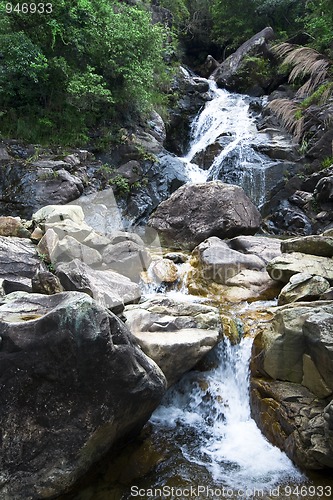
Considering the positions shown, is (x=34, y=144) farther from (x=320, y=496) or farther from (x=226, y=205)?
(x=320, y=496)

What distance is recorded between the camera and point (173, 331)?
5250 millimetres

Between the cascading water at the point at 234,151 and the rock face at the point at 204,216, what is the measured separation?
8.76ft

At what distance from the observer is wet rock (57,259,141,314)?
5251mm

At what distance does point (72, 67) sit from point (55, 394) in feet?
39.5

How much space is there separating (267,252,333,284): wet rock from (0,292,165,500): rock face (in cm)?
393

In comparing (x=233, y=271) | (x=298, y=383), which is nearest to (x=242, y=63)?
(x=233, y=271)

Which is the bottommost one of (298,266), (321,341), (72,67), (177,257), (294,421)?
(177,257)

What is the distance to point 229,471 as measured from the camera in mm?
4004

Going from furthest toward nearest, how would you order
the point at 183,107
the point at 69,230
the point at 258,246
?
the point at 183,107
the point at 258,246
the point at 69,230

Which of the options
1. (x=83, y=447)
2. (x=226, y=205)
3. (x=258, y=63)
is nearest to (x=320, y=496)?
(x=83, y=447)

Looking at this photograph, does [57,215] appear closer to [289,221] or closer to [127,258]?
[127,258]

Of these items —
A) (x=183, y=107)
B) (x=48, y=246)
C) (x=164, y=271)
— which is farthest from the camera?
(x=183, y=107)
